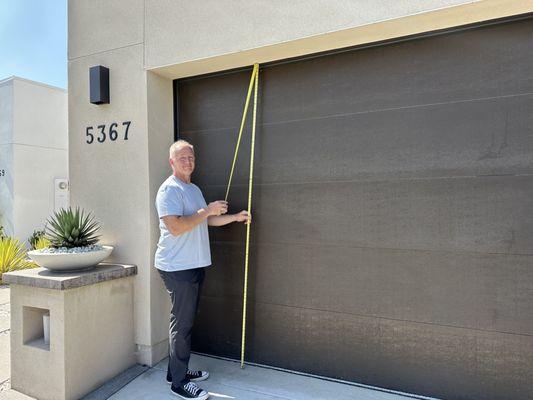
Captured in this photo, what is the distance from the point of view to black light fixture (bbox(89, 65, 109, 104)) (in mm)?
2986

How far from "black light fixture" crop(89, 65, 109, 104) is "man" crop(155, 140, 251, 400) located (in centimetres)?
98

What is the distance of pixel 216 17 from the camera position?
2.66m

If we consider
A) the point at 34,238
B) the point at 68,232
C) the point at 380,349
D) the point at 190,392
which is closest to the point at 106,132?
the point at 68,232

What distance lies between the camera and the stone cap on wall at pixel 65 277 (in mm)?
2395

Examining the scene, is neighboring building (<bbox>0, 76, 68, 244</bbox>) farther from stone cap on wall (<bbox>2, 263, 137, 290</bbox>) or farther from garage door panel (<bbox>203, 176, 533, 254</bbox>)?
garage door panel (<bbox>203, 176, 533, 254</bbox>)

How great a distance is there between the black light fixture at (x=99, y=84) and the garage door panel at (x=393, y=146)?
0.96 m

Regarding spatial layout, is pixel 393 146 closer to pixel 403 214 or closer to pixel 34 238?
pixel 403 214

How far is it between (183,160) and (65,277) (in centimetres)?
112

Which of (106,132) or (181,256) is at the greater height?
(106,132)

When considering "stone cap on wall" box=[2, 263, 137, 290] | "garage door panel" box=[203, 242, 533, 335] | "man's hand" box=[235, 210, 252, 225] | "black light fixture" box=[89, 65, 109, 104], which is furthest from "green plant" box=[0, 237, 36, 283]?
"man's hand" box=[235, 210, 252, 225]

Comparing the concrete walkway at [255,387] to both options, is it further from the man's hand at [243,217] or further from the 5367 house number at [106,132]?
the 5367 house number at [106,132]

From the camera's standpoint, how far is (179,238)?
2480 millimetres

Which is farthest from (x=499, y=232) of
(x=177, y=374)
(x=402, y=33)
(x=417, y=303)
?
(x=177, y=374)

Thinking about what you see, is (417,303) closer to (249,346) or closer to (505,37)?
(249,346)
